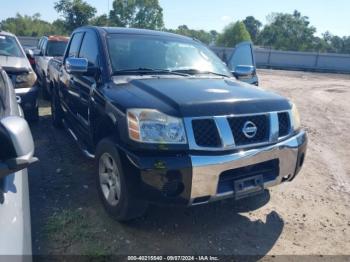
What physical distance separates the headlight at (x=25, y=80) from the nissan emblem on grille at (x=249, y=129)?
4513mm

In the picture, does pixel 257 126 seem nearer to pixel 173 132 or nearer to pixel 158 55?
pixel 173 132

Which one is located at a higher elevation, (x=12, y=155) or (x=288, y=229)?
(x=12, y=155)

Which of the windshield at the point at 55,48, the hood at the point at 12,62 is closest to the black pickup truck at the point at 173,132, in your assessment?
the hood at the point at 12,62

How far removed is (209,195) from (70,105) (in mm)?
2959

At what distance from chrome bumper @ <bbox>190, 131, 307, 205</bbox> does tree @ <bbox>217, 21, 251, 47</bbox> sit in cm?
6469

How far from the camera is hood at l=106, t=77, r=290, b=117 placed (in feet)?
9.62

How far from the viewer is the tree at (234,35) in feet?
219

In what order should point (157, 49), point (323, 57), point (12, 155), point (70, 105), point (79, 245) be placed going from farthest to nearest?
point (323, 57), point (70, 105), point (157, 49), point (79, 245), point (12, 155)

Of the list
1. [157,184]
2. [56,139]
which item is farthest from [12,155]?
[56,139]

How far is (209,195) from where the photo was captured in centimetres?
288

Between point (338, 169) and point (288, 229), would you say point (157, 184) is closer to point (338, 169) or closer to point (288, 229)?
point (288, 229)

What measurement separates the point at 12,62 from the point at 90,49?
116 inches

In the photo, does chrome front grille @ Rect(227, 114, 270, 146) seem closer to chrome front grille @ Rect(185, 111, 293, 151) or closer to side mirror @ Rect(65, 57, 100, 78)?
chrome front grille @ Rect(185, 111, 293, 151)

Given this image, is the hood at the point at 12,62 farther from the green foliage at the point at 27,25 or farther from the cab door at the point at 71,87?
the green foliage at the point at 27,25
